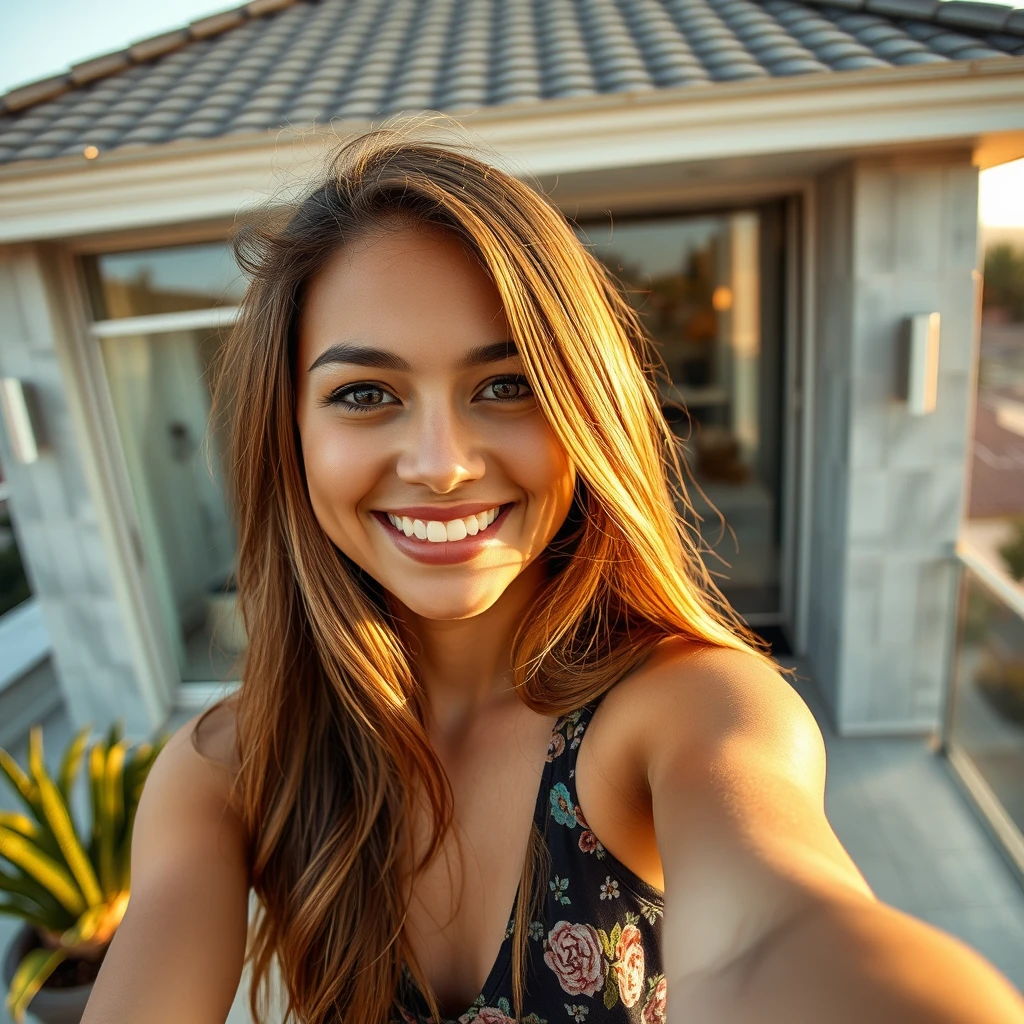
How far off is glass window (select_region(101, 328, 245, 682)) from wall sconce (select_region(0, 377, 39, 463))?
47 cm

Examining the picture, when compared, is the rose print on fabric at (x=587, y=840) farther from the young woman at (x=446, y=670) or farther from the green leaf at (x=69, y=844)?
the green leaf at (x=69, y=844)

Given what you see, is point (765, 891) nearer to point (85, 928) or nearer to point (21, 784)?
point (85, 928)

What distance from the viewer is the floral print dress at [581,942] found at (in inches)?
38.0

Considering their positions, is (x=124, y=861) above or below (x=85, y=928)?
above

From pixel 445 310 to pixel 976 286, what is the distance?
316 centimetres

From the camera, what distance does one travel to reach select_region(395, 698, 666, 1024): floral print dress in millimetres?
966

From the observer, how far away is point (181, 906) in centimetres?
100

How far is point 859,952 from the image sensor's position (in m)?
0.50

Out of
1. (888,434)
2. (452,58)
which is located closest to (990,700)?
(888,434)

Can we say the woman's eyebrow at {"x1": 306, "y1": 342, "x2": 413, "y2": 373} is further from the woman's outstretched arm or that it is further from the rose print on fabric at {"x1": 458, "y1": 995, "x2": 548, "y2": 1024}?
the rose print on fabric at {"x1": 458, "y1": 995, "x2": 548, "y2": 1024}

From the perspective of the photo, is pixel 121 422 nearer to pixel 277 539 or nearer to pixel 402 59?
pixel 402 59

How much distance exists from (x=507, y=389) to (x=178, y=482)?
3.99 meters

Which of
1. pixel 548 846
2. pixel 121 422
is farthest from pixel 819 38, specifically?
pixel 121 422

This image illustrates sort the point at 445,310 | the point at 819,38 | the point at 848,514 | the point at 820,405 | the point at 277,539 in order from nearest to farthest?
the point at 445,310 < the point at 277,539 < the point at 819,38 < the point at 848,514 < the point at 820,405
